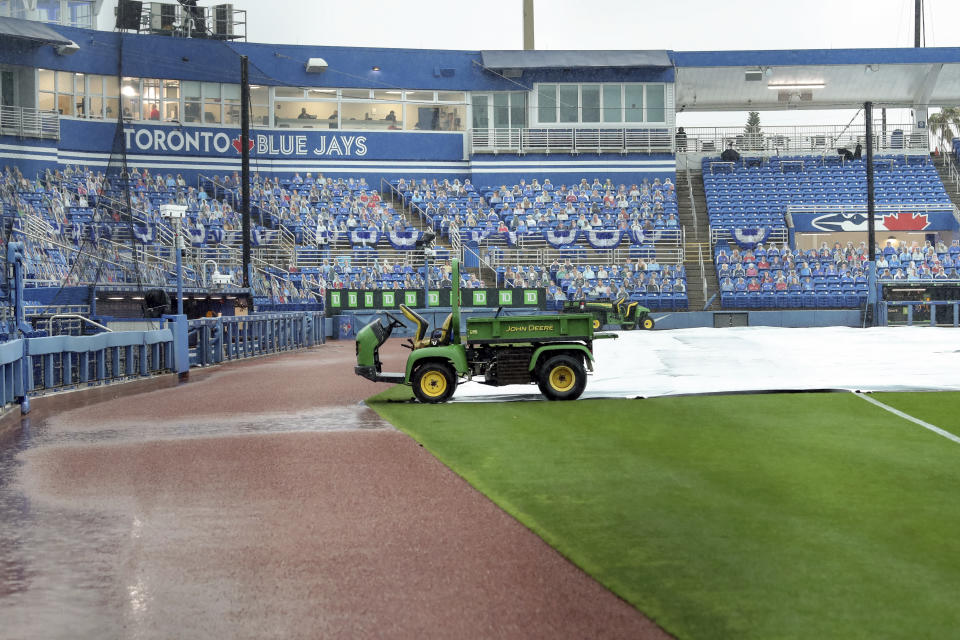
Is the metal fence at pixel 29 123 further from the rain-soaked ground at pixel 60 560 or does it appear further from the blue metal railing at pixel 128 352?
the rain-soaked ground at pixel 60 560

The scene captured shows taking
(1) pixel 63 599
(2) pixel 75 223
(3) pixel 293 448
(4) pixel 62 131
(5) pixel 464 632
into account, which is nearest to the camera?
(5) pixel 464 632

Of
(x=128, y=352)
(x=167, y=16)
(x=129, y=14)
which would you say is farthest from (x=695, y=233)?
(x=128, y=352)

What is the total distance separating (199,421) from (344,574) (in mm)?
9409

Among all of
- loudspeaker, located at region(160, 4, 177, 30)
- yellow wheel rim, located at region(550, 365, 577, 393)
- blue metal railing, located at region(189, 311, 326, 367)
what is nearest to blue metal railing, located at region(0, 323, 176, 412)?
blue metal railing, located at region(189, 311, 326, 367)

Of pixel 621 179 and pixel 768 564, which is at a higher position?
pixel 621 179

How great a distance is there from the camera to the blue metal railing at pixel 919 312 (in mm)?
41281

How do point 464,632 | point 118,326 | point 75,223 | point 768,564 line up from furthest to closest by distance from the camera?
point 75,223 → point 118,326 → point 768,564 → point 464,632

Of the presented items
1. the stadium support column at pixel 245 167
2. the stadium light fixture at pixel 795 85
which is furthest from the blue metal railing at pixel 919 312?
the stadium support column at pixel 245 167

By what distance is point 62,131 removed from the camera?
5331cm

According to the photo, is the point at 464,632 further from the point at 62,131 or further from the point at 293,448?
the point at 62,131

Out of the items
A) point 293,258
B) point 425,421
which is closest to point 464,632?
point 425,421

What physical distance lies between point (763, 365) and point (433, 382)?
7.49m

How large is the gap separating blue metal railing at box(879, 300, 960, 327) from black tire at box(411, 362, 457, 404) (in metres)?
29.7

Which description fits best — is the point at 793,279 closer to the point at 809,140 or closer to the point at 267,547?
the point at 809,140
